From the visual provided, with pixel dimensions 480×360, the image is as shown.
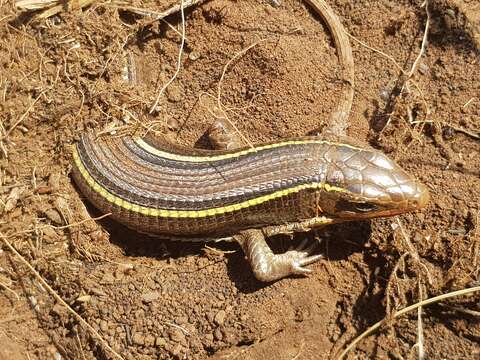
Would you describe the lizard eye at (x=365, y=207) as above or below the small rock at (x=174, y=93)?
below

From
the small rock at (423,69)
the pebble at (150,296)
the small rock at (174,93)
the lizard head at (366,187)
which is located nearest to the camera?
the lizard head at (366,187)

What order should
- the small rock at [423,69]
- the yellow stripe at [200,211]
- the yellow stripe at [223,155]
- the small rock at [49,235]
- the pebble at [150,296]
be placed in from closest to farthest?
the yellow stripe at [200,211] → the yellow stripe at [223,155] → the pebble at [150,296] → the small rock at [49,235] → the small rock at [423,69]

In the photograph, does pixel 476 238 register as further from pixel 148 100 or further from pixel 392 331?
pixel 148 100

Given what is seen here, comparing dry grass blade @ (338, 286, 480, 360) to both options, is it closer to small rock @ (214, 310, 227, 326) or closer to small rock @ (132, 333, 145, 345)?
small rock @ (214, 310, 227, 326)

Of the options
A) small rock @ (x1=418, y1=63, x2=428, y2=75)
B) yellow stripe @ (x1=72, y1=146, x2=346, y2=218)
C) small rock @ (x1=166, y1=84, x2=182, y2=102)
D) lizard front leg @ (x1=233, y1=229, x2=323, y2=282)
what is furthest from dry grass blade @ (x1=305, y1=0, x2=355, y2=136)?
small rock @ (x1=166, y1=84, x2=182, y2=102)

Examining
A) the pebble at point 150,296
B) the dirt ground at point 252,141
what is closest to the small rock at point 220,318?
the dirt ground at point 252,141

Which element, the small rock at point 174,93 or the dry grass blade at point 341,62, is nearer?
the dry grass blade at point 341,62

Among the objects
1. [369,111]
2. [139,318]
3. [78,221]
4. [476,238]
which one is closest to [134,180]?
[78,221]

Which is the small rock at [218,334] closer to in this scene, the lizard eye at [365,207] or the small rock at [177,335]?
the small rock at [177,335]
